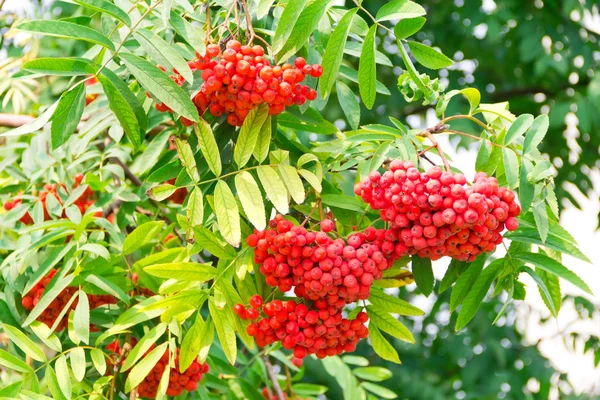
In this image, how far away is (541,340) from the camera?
454 centimetres

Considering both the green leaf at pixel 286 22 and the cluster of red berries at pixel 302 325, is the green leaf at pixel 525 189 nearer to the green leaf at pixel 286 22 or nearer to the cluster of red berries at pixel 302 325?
the cluster of red berries at pixel 302 325

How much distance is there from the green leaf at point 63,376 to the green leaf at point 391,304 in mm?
730

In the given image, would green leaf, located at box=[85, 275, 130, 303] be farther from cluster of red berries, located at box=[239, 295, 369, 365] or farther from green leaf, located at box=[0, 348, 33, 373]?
cluster of red berries, located at box=[239, 295, 369, 365]

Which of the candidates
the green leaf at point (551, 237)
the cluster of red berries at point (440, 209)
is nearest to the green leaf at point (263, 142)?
the cluster of red berries at point (440, 209)

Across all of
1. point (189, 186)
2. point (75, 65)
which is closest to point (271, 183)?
point (189, 186)

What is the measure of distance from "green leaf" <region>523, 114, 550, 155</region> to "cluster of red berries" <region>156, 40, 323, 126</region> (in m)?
0.46

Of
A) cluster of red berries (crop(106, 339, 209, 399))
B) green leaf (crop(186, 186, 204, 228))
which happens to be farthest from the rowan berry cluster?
green leaf (crop(186, 186, 204, 228))

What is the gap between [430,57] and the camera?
1.82 meters

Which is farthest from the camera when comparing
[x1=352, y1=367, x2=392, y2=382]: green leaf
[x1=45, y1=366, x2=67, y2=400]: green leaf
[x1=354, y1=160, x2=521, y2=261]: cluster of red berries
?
[x1=352, y1=367, x2=392, y2=382]: green leaf

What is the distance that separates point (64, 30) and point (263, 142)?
18.5 inches

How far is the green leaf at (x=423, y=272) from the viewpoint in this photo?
176 cm

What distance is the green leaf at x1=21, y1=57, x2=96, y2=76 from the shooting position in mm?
1600

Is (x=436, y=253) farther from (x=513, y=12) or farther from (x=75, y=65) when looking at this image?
(x=513, y=12)

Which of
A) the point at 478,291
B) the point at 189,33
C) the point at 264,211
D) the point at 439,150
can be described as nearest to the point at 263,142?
the point at 264,211
